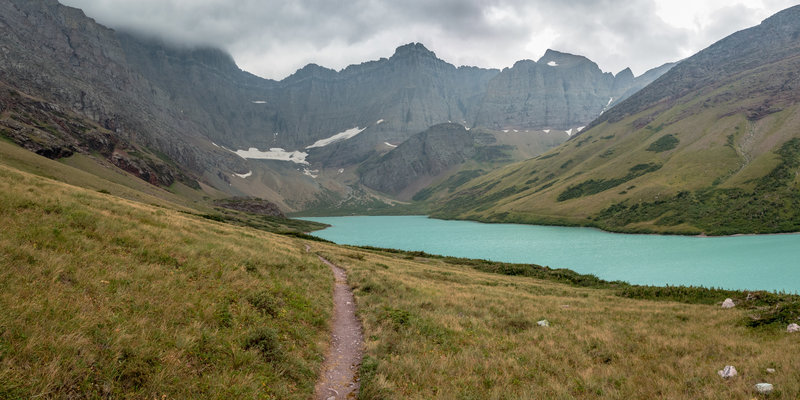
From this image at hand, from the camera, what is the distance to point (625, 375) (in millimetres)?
11969

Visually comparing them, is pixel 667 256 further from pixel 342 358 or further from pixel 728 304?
pixel 342 358

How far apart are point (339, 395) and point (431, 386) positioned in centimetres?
277

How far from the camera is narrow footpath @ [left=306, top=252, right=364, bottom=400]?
10.1 meters

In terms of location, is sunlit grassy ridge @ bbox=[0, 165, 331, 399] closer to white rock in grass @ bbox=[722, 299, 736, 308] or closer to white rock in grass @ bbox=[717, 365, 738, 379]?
white rock in grass @ bbox=[717, 365, 738, 379]

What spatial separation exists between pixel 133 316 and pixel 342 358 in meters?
6.61

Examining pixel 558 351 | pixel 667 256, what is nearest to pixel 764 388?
pixel 558 351

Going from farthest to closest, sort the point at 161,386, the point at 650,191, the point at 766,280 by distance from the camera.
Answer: the point at 650,191, the point at 766,280, the point at 161,386

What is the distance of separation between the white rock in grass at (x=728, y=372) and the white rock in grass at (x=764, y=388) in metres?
1.22

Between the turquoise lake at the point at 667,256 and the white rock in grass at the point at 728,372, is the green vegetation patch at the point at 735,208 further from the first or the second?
the white rock in grass at the point at 728,372

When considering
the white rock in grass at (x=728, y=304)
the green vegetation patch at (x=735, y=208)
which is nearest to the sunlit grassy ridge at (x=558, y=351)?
the white rock in grass at (x=728, y=304)

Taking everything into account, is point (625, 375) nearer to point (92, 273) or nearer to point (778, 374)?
point (778, 374)

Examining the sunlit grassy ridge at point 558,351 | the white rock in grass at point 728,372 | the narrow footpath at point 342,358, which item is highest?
the white rock in grass at point 728,372

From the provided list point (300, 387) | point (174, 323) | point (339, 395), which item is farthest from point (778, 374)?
point (174, 323)

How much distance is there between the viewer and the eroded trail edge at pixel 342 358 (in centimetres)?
1012
